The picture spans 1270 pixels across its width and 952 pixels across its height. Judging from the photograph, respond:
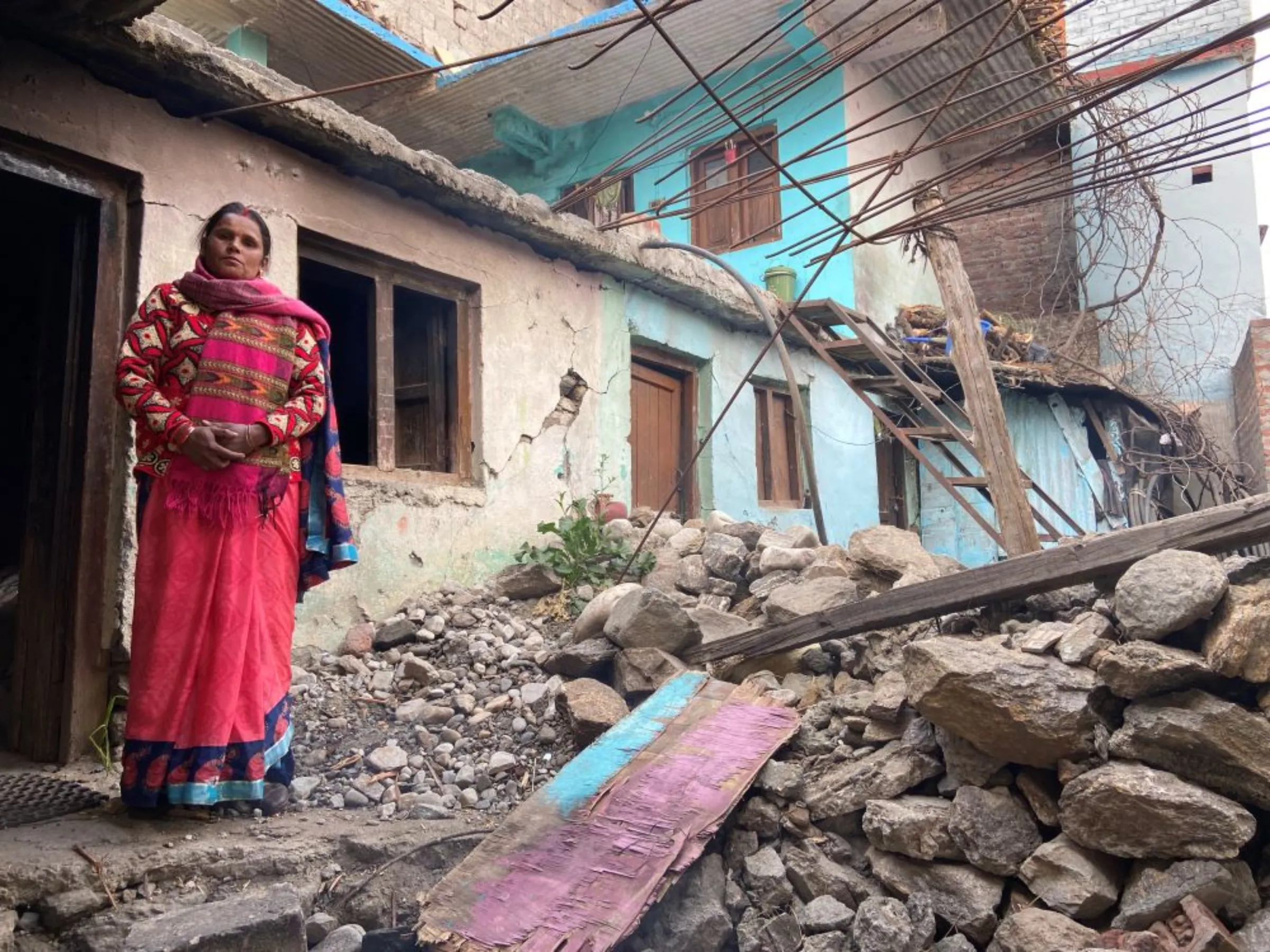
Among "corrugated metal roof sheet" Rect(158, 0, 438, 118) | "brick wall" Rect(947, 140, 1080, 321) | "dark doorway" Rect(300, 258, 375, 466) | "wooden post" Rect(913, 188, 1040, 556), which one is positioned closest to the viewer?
"wooden post" Rect(913, 188, 1040, 556)

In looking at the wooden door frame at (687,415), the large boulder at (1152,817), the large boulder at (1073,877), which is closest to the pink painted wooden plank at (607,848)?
the large boulder at (1073,877)

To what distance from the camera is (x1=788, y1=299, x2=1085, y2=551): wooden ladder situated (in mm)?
5629

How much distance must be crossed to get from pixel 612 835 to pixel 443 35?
26.5ft

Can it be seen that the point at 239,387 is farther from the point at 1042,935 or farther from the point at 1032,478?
the point at 1032,478

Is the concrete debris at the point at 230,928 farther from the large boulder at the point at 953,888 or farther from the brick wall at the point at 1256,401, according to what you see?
the brick wall at the point at 1256,401

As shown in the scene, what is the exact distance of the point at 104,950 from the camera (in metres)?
2.09

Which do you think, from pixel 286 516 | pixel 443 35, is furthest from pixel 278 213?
pixel 443 35

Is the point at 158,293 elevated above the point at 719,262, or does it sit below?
below

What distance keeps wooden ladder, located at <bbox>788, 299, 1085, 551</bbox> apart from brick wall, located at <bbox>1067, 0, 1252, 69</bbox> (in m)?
5.12

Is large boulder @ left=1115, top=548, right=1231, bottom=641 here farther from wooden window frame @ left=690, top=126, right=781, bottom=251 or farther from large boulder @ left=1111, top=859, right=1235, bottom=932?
wooden window frame @ left=690, top=126, right=781, bottom=251

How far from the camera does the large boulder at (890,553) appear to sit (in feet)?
13.0

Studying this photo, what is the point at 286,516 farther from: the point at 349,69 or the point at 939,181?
the point at 349,69

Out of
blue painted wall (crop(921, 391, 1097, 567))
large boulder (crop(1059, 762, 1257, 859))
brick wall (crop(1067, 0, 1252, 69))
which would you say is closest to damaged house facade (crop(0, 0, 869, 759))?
large boulder (crop(1059, 762, 1257, 859))

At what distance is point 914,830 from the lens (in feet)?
8.78
